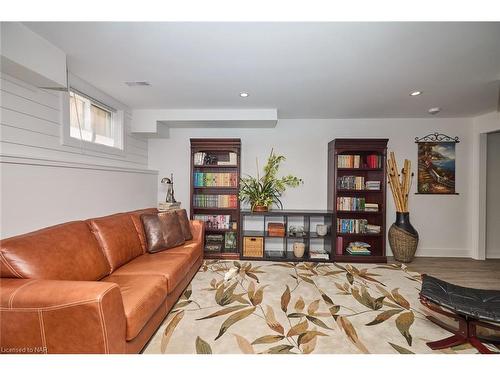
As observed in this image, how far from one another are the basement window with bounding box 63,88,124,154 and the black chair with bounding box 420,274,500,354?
3.66 meters

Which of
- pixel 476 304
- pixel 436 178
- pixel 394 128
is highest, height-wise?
pixel 394 128

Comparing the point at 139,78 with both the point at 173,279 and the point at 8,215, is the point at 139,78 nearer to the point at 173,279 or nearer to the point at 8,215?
the point at 8,215

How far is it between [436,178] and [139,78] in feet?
15.7

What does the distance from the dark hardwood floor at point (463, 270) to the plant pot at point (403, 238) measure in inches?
5.4

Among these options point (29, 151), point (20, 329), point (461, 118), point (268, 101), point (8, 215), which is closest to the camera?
point (20, 329)

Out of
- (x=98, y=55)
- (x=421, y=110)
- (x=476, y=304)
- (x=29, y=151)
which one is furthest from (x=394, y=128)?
(x=29, y=151)

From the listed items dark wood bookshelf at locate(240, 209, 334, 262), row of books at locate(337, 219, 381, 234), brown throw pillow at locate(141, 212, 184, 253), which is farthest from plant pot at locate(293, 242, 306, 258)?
brown throw pillow at locate(141, 212, 184, 253)

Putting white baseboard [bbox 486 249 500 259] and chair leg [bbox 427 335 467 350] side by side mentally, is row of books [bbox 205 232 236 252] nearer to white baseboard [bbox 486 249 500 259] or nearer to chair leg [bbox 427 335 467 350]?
chair leg [bbox 427 335 467 350]

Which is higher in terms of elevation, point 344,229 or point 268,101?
point 268,101

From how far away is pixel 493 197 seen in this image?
12.3 ft

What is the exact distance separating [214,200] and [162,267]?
5.85 feet

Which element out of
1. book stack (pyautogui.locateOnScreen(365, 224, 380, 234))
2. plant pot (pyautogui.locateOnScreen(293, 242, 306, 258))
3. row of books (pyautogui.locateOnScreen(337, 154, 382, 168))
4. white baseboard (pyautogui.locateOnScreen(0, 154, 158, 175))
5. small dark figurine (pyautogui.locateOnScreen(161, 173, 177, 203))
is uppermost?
row of books (pyautogui.locateOnScreen(337, 154, 382, 168))

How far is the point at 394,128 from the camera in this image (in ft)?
12.3

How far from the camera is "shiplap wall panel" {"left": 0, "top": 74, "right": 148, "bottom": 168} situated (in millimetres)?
1667
